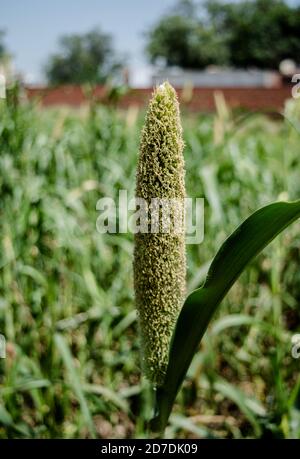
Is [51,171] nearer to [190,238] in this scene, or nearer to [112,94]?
[112,94]

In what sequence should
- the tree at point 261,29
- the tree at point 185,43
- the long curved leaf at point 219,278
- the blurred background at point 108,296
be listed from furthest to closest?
the tree at point 185,43
the tree at point 261,29
the blurred background at point 108,296
the long curved leaf at point 219,278

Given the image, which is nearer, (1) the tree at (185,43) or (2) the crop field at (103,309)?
(2) the crop field at (103,309)

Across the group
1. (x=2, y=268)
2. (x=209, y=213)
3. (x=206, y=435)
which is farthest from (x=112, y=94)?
(x=206, y=435)

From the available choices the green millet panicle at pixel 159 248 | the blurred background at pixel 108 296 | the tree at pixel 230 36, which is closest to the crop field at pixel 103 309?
the blurred background at pixel 108 296

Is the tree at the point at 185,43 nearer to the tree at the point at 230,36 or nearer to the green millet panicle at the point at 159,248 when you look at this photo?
the tree at the point at 230,36

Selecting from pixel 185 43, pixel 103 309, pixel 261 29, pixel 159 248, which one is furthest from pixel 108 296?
pixel 185 43

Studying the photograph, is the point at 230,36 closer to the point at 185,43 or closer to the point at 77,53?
the point at 185,43
